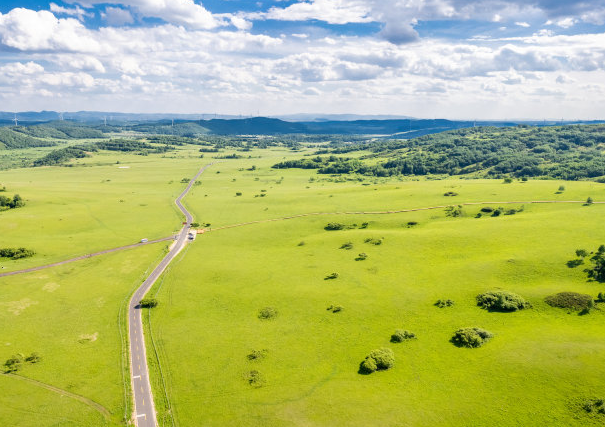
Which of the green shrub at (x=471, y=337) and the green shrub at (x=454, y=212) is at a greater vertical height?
the green shrub at (x=454, y=212)

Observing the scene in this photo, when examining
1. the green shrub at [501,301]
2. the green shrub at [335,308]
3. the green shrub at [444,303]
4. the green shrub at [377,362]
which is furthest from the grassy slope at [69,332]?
the green shrub at [501,301]

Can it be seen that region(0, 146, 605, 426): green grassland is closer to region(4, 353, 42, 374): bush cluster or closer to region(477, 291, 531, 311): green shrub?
region(4, 353, 42, 374): bush cluster

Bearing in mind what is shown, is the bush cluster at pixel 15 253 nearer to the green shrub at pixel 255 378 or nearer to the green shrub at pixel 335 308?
the green shrub at pixel 255 378

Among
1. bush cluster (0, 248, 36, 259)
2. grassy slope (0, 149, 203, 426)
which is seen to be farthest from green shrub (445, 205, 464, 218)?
bush cluster (0, 248, 36, 259)

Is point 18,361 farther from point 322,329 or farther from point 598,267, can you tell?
point 598,267

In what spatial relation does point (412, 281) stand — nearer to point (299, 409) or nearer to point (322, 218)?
point (299, 409)

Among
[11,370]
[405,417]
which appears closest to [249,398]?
[405,417]

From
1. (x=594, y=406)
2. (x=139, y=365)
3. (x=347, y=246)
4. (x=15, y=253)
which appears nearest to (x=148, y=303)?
Result: (x=139, y=365)
